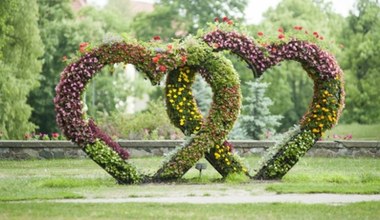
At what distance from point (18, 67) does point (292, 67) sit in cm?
2233

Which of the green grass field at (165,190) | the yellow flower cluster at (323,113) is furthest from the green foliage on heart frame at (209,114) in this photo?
the yellow flower cluster at (323,113)

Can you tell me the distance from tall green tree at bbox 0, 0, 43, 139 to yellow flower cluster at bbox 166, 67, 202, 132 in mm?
20419

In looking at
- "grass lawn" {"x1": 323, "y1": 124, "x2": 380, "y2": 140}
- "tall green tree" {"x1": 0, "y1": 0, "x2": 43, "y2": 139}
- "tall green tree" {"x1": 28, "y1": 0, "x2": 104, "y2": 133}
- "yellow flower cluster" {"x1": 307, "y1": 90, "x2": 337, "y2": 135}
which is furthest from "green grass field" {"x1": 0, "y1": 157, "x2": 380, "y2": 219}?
"tall green tree" {"x1": 28, "y1": 0, "x2": 104, "y2": 133}

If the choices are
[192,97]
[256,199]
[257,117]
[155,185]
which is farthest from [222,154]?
[257,117]

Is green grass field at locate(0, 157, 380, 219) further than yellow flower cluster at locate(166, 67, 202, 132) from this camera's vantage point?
No

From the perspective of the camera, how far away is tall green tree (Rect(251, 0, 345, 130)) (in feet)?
179

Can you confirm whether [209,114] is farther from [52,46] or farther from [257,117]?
[52,46]

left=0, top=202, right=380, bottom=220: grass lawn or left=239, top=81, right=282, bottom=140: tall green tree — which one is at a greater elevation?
left=239, top=81, right=282, bottom=140: tall green tree

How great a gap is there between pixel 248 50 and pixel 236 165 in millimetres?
2369

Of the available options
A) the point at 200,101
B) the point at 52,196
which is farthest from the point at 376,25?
the point at 52,196

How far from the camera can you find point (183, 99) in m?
17.3

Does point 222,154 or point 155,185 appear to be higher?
point 222,154

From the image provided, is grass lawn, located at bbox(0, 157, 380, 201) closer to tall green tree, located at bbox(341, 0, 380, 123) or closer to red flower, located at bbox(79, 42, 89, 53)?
red flower, located at bbox(79, 42, 89, 53)

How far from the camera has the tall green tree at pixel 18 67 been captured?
36969mm
